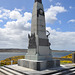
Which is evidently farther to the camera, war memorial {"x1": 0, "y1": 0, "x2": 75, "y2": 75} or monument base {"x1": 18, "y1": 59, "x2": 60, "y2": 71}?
war memorial {"x1": 0, "y1": 0, "x2": 75, "y2": 75}

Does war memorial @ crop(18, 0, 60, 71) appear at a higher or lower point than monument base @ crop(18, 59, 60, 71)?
higher

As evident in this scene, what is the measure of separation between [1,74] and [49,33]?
6.83 m

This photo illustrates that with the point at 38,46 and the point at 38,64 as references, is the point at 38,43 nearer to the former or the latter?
the point at 38,46

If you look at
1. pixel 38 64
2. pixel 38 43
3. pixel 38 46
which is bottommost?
pixel 38 64

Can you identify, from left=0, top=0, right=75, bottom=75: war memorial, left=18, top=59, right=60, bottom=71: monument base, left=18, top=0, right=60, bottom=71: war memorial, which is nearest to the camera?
left=18, top=59, right=60, bottom=71: monument base

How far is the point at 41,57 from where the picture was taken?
34.4ft

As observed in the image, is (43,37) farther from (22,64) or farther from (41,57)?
(22,64)

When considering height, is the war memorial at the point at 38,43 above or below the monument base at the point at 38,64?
above

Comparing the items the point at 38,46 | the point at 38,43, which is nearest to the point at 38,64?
the point at 38,46

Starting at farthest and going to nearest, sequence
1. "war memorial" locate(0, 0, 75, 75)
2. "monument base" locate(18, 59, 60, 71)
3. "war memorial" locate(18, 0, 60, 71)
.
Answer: "war memorial" locate(18, 0, 60, 71)
"war memorial" locate(0, 0, 75, 75)
"monument base" locate(18, 59, 60, 71)

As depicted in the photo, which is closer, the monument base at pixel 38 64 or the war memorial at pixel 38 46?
the monument base at pixel 38 64

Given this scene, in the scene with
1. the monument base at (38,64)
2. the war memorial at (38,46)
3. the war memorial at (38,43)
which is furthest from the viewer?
the war memorial at (38,43)

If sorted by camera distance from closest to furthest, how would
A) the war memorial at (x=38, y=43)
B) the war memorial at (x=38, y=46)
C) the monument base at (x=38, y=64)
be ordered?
1. the monument base at (x=38, y=64)
2. the war memorial at (x=38, y=46)
3. the war memorial at (x=38, y=43)

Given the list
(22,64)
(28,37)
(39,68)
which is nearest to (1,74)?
(22,64)
